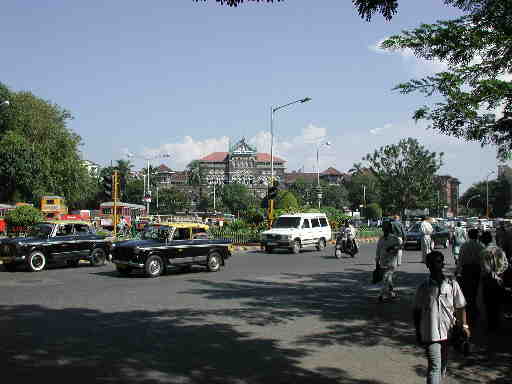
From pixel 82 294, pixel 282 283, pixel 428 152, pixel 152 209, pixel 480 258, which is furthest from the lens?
pixel 152 209

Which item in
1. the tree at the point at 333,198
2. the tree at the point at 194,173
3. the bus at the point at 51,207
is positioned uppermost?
the tree at the point at 194,173

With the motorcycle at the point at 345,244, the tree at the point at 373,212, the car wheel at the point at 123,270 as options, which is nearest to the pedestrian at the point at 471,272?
the car wheel at the point at 123,270

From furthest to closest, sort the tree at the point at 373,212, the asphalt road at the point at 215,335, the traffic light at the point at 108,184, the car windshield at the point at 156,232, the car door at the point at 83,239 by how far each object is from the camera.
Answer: the tree at the point at 373,212
the traffic light at the point at 108,184
the car door at the point at 83,239
the car windshield at the point at 156,232
the asphalt road at the point at 215,335

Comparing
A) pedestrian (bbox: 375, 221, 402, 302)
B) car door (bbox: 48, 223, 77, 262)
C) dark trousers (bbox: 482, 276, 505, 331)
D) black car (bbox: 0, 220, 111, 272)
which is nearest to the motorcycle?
black car (bbox: 0, 220, 111, 272)

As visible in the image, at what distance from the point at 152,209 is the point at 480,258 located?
8998cm

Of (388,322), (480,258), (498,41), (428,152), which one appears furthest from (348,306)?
(428,152)

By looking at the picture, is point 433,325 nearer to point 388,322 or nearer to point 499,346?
point 499,346

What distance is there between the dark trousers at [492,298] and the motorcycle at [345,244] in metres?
14.3

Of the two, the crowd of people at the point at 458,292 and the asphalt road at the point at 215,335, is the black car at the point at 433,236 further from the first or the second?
the asphalt road at the point at 215,335

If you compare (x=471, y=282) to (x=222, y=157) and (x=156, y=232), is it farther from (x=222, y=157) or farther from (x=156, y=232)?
(x=222, y=157)

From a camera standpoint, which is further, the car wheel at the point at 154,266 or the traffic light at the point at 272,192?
the traffic light at the point at 272,192

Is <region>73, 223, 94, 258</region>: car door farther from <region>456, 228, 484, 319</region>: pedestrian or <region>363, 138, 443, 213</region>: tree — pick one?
<region>363, 138, 443, 213</region>: tree

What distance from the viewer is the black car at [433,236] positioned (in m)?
28.1

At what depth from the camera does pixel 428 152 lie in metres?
61.7
